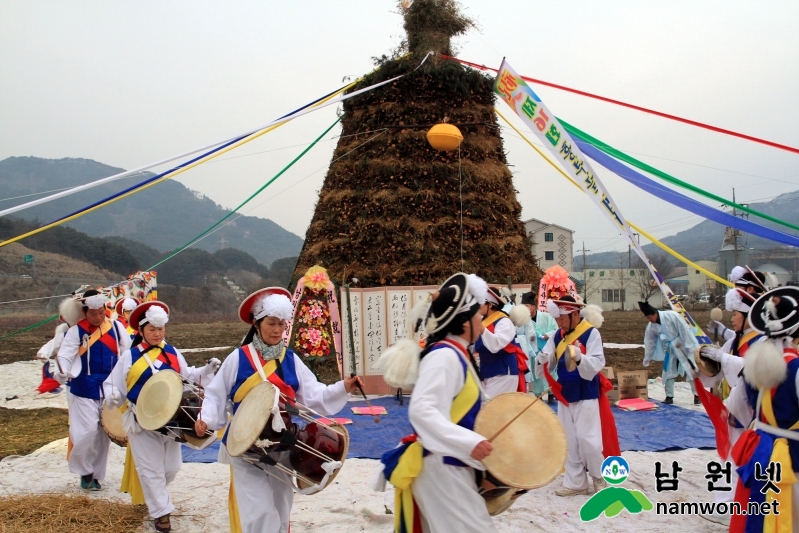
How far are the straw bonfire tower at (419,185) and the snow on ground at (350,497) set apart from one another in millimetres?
5480

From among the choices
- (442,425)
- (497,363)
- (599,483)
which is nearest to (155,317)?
(442,425)

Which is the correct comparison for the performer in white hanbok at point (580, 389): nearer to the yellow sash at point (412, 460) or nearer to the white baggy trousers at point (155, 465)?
the yellow sash at point (412, 460)

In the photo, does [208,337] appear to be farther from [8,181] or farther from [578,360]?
[8,181]

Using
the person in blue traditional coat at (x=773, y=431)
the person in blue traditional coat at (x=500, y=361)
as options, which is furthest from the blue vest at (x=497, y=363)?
the person in blue traditional coat at (x=773, y=431)

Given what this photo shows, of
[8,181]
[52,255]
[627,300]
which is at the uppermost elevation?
[8,181]

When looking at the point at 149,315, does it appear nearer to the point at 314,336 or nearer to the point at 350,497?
the point at 350,497

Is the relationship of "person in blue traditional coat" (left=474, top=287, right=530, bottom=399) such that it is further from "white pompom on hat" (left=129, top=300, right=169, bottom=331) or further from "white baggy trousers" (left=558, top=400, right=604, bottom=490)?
"white pompom on hat" (left=129, top=300, right=169, bottom=331)

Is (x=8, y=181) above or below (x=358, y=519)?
above

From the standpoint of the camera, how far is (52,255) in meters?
50.8

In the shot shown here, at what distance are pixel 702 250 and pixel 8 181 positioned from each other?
192597mm

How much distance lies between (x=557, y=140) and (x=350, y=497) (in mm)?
4445

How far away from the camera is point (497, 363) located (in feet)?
23.0

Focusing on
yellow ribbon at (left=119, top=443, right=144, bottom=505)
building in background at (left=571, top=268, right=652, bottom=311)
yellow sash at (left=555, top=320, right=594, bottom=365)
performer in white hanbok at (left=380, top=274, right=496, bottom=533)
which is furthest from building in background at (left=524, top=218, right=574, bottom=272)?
performer in white hanbok at (left=380, top=274, right=496, bottom=533)

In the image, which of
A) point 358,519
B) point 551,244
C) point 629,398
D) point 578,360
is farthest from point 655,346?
point 551,244
